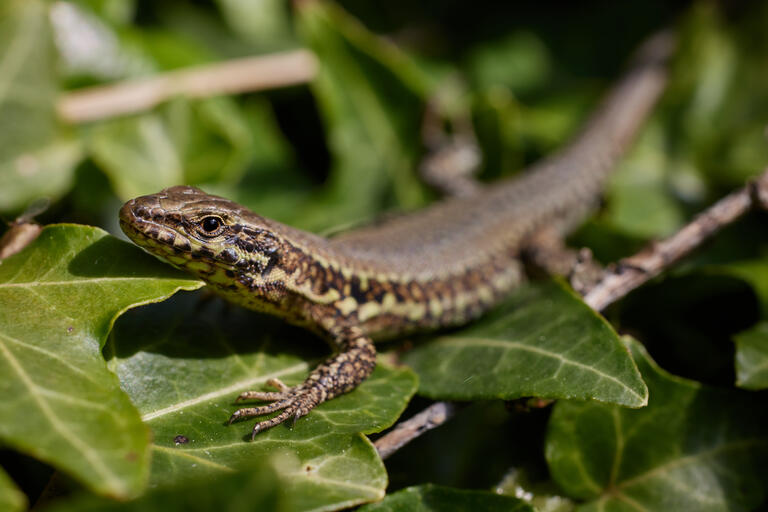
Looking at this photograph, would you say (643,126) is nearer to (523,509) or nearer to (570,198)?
(570,198)

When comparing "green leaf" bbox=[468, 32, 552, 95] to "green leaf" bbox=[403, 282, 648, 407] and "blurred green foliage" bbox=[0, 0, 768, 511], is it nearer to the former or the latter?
"blurred green foliage" bbox=[0, 0, 768, 511]

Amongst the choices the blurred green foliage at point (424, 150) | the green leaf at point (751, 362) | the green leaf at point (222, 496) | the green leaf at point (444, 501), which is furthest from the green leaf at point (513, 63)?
the green leaf at point (222, 496)

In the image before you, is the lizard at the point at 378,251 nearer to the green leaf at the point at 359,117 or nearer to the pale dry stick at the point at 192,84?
the green leaf at the point at 359,117

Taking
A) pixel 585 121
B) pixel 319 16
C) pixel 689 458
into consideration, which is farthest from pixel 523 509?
pixel 585 121

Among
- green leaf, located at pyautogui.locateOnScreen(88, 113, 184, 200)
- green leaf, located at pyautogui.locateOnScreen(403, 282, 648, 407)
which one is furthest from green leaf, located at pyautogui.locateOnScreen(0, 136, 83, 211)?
green leaf, located at pyautogui.locateOnScreen(403, 282, 648, 407)

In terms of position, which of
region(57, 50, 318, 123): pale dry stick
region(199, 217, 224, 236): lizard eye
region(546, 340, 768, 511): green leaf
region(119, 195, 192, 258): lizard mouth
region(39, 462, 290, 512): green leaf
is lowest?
region(546, 340, 768, 511): green leaf

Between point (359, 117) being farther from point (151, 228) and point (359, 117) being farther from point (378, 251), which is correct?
point (151, 228)

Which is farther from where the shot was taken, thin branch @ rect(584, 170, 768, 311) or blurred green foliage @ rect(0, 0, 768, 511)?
thin branch @ rect(584, 170, 768, 311)

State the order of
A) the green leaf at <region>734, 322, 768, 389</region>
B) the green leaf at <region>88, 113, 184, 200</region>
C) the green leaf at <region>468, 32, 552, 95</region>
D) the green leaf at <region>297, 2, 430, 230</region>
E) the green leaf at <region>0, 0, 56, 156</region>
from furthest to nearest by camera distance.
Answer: the green leaf at <region>468, 32, 552, 95</region>
the green leaf at <region>297, 2, 430, 230</region>
the green leaf at <region>88, 113, 184, 200</region>
the green leaf at <region>0, 0, 56, 156</region>
the green leaf at <region>734, 322, 768, 389</region>
